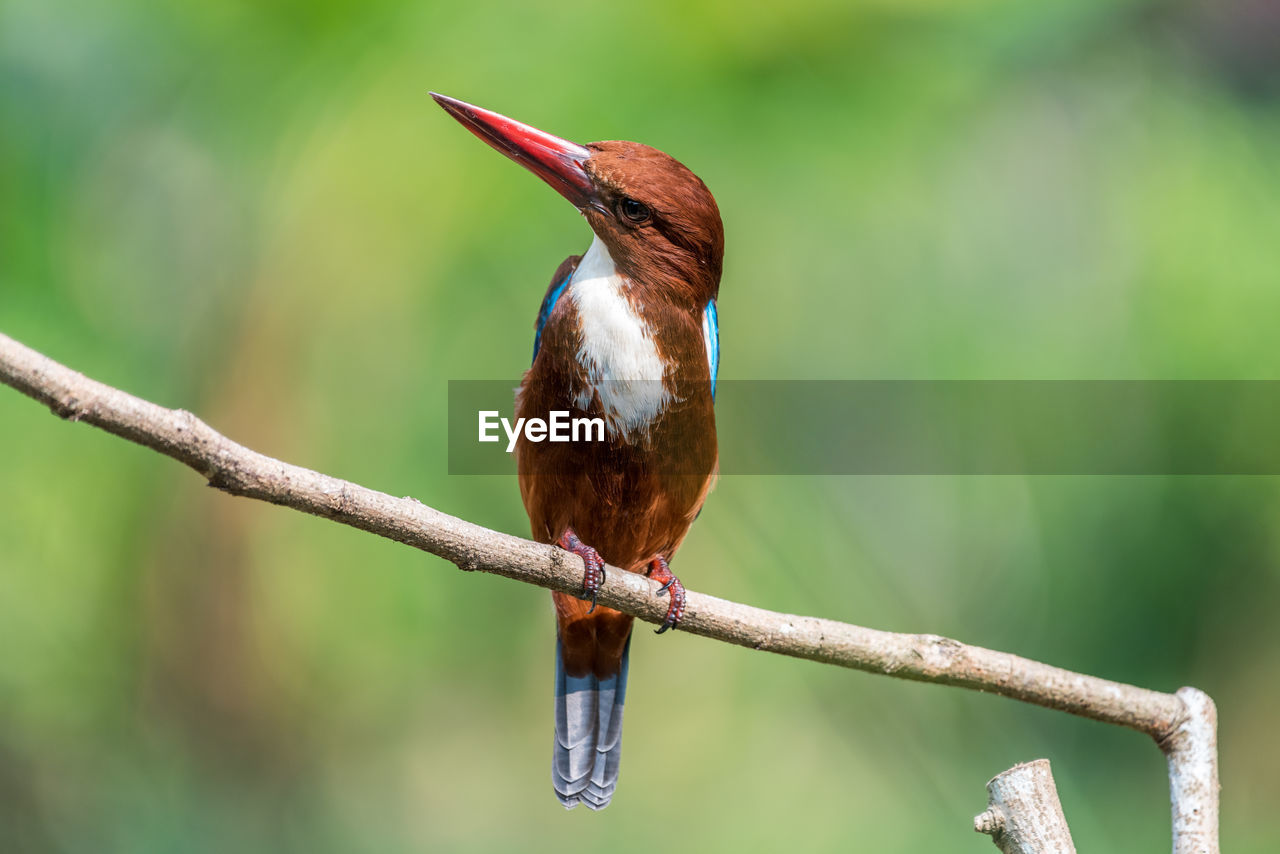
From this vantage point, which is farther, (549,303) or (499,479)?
(499,479)

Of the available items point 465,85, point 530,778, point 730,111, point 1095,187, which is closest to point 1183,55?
point 1095,187

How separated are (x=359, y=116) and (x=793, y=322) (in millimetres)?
1540

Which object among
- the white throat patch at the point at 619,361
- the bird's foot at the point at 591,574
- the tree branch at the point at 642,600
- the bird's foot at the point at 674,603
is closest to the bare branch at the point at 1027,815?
the tree branch at the point at 642,600

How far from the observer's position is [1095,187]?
3.45m

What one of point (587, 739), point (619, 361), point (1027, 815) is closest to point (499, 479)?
point (587, 739)

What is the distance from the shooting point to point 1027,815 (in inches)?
63.4

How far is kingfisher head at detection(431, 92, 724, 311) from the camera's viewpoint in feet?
5.80

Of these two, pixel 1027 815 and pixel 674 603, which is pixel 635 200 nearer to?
pixel 674 603

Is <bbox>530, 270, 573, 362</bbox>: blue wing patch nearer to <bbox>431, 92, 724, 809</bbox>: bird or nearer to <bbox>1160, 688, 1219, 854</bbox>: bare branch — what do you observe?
<bbox>431, 92, 724, 809</bbox>: bird

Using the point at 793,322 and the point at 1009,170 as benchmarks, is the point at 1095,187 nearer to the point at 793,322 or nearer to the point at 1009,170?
the point at 1009,170

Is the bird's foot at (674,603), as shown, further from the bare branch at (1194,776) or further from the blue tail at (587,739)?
the bare branch at (1194,776)

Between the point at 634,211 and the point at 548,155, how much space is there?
6.8 inches

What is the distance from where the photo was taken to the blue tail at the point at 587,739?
226cm

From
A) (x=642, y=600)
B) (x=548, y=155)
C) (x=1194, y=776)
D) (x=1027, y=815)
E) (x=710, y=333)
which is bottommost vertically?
(x=1027, y=815)
